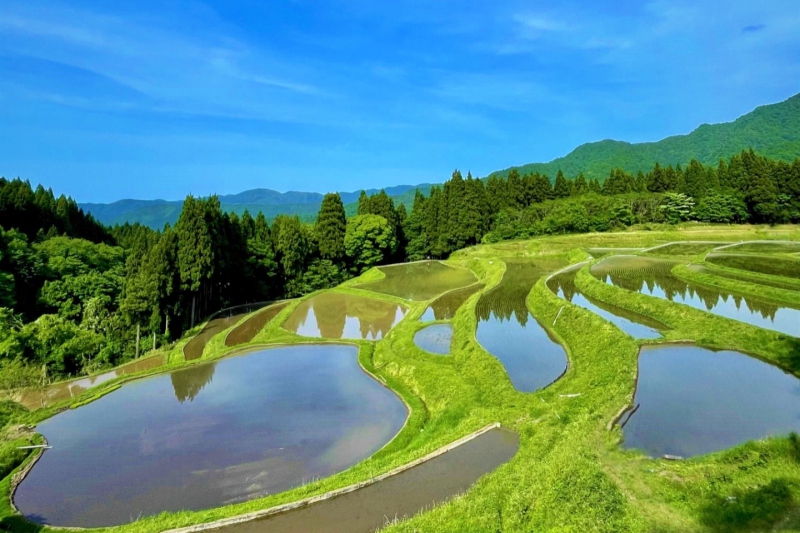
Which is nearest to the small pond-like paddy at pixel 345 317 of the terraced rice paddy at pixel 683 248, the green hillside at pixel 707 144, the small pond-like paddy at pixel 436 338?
the small pond-like paddy at pixel 436 338

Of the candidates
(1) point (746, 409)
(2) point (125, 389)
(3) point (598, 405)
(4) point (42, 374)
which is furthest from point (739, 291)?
(4) point (42, 374)

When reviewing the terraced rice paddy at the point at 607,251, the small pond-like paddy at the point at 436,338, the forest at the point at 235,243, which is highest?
the forest at the point at 235,243

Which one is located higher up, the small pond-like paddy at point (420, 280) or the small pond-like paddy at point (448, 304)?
the small pond-like paddy at point (420, 280)

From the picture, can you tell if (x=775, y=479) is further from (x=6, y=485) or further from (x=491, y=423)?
(x=6, y=485)

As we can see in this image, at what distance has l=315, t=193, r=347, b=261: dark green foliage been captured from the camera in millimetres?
50250

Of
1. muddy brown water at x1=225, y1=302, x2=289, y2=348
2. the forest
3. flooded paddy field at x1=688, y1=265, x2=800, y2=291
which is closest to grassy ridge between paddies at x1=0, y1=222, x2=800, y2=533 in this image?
flooded paddy field at x1=688, y1=265, x2=800, y2=291

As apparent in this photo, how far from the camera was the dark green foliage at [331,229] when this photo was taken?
1978 inches

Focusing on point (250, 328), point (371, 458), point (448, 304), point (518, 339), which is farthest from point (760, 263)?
point (250, 328)

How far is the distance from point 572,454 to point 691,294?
60.9 feet

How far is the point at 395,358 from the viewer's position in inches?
801

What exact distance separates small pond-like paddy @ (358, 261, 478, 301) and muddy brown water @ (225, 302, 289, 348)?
29.9 ft

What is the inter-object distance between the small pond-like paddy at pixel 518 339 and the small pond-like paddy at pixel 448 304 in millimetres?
1844

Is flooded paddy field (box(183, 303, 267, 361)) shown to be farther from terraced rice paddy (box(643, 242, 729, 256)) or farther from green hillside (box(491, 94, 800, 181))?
green hillside (box(491, 94, 800, 181))

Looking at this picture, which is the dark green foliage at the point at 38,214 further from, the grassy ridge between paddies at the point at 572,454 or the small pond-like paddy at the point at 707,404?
the small pond-like paddy at the point at 707,404
